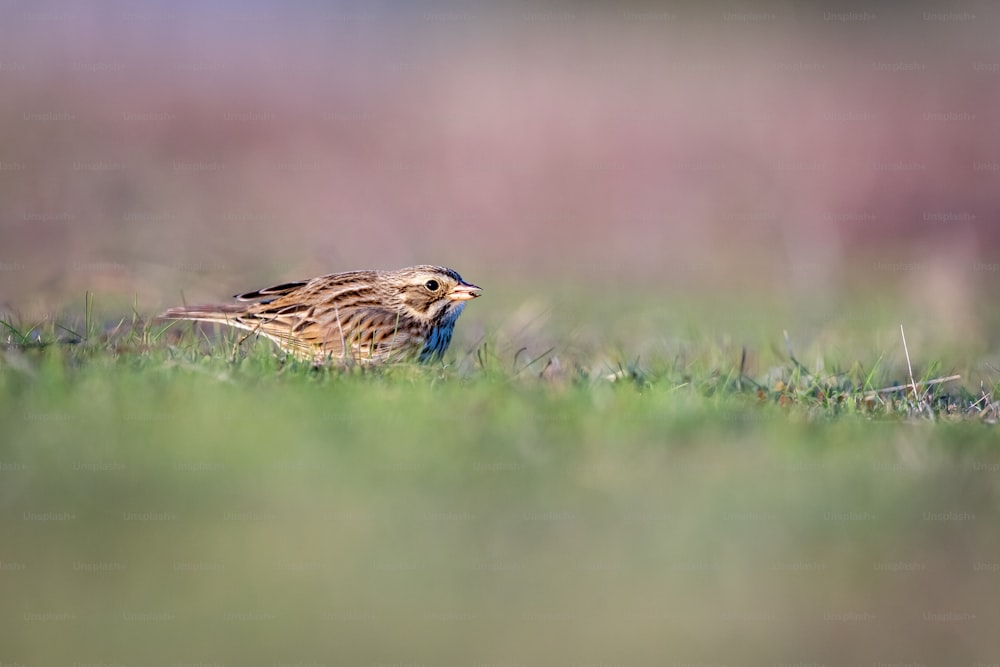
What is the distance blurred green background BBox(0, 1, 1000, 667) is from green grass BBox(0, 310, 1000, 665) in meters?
0.02

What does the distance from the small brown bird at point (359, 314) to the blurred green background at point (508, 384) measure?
423 millimetres

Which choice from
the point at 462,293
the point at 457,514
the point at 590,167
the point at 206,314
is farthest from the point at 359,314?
the point at 590,167

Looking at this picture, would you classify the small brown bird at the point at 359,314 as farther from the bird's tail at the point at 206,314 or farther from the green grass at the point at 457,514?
the green grass at the point at 457,514

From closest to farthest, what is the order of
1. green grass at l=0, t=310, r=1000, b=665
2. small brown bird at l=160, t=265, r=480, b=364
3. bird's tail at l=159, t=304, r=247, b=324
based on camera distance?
green grass at l=0, t=310, r=1000, b=665, small brown bird at l=160, t=265, r=480, b=364, bird's tail at l=159, t=304, r=247, b=324

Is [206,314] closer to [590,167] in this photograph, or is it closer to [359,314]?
[359,314]

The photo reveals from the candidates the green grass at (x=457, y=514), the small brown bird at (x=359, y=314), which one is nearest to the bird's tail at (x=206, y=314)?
the small brown bird at (x=359, y=314)

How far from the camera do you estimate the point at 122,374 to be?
700 centimetres

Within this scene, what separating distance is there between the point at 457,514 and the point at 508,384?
5.75 ft

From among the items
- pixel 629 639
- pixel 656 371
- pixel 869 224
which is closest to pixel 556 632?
pixel 629 639

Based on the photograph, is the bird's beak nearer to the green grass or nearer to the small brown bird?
the small brown bird

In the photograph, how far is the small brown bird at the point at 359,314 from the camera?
27.5 feet

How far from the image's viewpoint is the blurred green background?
4.91 m

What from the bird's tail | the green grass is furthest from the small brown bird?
the green grass

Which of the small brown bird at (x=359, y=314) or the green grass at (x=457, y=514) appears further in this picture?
the small brown bird at (x=359, y=314)
